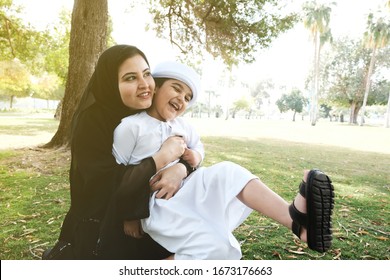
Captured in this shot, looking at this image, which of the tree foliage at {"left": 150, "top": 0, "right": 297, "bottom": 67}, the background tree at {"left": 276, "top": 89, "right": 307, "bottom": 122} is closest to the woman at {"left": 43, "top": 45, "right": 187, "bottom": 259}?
the tree foliage at {"left": 150, "top": 0, "right": 297, "bottom": 67}

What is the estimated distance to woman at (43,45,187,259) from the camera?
4.00ft

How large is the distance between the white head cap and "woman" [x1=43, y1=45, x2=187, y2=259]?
0.08 m

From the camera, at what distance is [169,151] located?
1.29m

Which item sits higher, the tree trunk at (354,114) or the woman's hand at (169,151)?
the tree trunk at (354,114)

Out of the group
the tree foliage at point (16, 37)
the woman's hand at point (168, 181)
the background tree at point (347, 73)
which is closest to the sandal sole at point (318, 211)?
the woman's hand at point (168, 181)

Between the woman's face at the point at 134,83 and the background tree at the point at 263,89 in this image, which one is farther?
the background tree at the point at 263,89

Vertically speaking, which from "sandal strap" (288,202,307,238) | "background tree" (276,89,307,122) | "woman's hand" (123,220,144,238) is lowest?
"woman's hand" (123,220,144,238)

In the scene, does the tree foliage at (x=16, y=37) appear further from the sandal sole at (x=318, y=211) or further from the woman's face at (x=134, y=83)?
the sandal sole at (x=318, y=211)

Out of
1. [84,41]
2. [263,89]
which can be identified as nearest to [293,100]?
[263,89]

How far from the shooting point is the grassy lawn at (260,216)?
182 centimetres

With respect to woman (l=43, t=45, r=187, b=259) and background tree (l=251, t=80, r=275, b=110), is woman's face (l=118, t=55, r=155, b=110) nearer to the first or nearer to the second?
woman (l=43, t=45, r=187, b=259)

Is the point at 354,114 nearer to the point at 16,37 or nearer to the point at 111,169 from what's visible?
the point at 16,37

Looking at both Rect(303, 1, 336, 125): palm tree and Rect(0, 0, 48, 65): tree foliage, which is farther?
Rect(303, 1, 336, 125): palm tree
